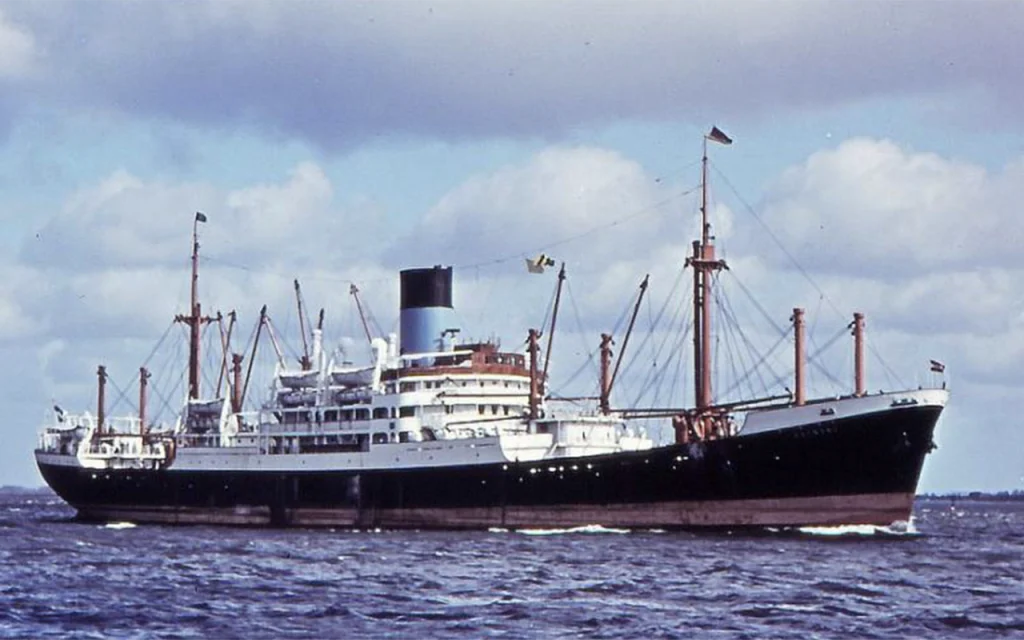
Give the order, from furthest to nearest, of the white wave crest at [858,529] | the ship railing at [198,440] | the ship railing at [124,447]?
1. the ship railing at [124,447]
2. the ship railing at [198,440]
3. the white wave crest at [858,529]

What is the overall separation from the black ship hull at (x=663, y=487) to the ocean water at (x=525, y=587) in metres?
1.42

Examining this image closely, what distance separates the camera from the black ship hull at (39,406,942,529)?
58.1 meters

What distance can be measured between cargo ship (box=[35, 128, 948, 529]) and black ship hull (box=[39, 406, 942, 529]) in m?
0.06

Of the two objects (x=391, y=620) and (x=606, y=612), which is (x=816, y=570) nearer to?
(x=606, y=612)

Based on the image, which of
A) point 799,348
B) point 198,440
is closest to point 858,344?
point 799,348

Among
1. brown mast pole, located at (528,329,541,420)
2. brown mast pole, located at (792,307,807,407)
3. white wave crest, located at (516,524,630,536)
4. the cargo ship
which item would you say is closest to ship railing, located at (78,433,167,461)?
the cargo ship

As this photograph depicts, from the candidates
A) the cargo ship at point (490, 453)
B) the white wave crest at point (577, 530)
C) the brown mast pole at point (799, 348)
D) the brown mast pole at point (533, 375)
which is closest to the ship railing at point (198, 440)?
the cargo ship at point (490, 453)

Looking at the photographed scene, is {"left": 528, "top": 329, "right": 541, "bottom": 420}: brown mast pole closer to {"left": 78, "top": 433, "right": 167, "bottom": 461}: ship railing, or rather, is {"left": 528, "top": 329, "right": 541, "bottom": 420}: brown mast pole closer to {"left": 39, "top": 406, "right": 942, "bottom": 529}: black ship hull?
{"left": 39, "top": 406, "right": 942, "bottom": 529}: black ship hull

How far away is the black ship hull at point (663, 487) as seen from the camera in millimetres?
58094

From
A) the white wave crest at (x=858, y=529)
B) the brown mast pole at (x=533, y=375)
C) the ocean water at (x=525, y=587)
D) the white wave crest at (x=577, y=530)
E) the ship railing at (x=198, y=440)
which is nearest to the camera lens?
the ocean water at (x=525, y=587)

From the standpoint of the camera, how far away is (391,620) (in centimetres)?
3231

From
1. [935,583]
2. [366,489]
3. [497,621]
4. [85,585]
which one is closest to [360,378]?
[366,489]

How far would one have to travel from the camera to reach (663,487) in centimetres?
6119

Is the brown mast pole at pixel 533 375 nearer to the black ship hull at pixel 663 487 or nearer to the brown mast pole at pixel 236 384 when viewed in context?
the black ship hull at pixel 663 487
